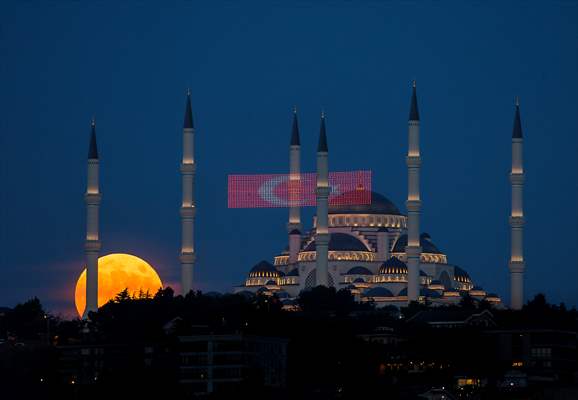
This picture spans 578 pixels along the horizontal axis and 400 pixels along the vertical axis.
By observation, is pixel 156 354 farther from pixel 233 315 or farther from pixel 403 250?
pixel 403 250

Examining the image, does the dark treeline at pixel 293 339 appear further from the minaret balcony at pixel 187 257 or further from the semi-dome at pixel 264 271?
the semi-dome at pixel 264 271

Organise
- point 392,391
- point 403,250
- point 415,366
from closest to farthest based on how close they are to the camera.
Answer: point 392,391 < point 415,366 < point 403,250

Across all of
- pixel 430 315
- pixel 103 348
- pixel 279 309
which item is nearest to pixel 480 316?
pixel 430 315

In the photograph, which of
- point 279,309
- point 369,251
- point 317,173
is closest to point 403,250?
point 369,251

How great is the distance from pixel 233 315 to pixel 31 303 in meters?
26.3

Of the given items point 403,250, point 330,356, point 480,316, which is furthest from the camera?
point 403,250

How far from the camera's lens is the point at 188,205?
513ft

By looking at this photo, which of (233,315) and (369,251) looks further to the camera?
(369,251)

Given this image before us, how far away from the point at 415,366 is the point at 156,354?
1845cm

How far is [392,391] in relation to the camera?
4865 inches

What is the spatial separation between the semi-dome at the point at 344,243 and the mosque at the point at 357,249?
0.07m

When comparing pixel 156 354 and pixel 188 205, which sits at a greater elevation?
pixel 188 205

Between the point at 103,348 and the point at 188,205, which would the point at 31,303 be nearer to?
the point at 188,205

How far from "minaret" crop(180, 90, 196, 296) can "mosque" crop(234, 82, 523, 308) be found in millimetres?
8445
